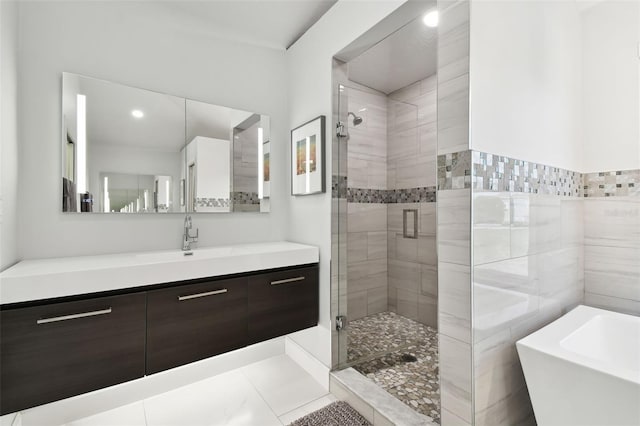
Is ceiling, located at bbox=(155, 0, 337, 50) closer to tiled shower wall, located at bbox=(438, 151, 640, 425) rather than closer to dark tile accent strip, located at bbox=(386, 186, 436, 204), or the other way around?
tiled shower wall, located at bbox=(438, 151, 640, 425)

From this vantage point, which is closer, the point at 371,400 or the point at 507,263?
the point at 507,263

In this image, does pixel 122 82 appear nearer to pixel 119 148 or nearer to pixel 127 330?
pixel 119 148

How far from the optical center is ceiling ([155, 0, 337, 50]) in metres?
2.06

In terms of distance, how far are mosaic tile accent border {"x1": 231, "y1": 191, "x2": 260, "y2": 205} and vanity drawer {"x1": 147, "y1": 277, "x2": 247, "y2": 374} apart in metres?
0.79

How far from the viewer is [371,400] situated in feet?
5.55

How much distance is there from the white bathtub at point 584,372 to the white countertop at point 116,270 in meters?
1.42

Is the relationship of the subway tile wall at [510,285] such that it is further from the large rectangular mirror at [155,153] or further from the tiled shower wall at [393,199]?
the large rectangular mirror at [155,153]

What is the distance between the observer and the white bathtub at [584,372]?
1042 millimetres

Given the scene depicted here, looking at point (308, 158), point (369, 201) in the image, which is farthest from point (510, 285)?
point (369, 201)

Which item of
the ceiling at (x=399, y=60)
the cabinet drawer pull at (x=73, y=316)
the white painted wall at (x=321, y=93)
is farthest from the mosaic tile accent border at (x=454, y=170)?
the cabinet drawer pull at (x=73, y=316)

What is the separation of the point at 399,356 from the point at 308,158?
174 centimetres

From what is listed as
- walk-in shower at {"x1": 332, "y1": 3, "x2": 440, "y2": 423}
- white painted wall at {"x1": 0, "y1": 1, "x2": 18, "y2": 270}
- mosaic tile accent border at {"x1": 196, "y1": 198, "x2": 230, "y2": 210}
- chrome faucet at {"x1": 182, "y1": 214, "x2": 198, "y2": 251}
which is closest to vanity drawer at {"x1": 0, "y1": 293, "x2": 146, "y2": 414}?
white painted wall at {"x1": 0, "y1": 1, "x2": 18, "y2": 270}

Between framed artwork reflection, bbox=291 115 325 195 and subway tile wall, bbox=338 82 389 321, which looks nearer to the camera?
framed artwork reflection, bbox=291 115 325 195

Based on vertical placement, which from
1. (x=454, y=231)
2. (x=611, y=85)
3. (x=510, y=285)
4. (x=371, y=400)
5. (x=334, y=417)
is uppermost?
(x=611, y=85)
